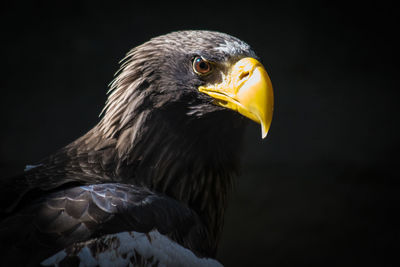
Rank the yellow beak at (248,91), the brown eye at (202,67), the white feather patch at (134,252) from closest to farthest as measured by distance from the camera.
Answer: the white feather patch at (134,252)
the yellow beak at (248,91)
the brown eye at (202,67)

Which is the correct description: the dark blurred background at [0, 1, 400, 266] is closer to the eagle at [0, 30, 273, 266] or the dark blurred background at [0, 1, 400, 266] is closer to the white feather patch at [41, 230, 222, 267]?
the eagle at [0, 30, 273, 266]

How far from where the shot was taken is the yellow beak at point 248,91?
5.13 feet

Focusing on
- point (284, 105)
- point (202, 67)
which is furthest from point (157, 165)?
point (284, 105)

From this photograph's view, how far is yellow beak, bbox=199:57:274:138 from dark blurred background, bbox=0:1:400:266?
2160 mm

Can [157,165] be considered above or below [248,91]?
below

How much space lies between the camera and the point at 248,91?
Answer: 62.3 inches

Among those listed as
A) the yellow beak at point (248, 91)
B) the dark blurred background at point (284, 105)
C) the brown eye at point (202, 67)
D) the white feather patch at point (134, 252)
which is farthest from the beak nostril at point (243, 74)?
the dark blurred background at point (284, 105)

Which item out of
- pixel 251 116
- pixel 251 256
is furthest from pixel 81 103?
pixel 251 116

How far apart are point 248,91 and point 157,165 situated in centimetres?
50

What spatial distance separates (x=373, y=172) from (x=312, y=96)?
96cm

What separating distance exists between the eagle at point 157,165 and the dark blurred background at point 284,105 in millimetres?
1918

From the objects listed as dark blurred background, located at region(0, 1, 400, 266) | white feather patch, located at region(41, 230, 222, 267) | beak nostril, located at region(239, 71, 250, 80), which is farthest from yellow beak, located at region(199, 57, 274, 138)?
dark blurred background, located at region(0, 1, 400, 266)

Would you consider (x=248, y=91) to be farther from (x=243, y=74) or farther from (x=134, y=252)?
(x=134, y=252)

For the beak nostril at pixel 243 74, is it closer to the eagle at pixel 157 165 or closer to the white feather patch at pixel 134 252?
the eagle at pixel 157 165
